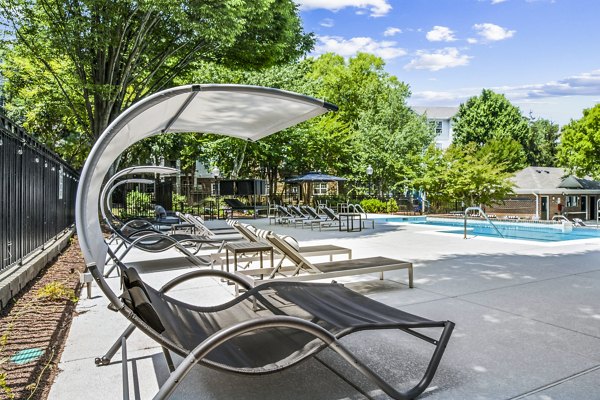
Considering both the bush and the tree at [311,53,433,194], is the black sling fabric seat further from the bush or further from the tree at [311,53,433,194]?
the tree at [311,53,433,194]

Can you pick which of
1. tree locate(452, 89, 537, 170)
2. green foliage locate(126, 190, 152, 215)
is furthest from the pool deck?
tree locate(452, 89, 537, 170)

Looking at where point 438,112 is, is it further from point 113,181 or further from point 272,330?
point 272,330

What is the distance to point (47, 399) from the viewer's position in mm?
2869

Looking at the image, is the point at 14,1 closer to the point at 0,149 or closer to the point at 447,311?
the point at 0,149

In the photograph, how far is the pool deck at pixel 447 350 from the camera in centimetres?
299

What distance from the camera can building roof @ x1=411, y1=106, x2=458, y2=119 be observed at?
52.1 metres

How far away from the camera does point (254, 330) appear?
253 cm

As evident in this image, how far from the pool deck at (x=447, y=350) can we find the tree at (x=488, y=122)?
41.2 m

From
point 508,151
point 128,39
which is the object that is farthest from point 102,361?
point 508,151

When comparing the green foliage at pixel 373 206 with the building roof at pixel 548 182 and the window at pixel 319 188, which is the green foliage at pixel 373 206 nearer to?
the window at pixel 319 188

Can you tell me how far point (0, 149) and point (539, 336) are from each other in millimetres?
6210

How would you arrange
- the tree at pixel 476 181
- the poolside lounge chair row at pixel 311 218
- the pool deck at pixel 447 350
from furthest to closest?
the tree at pixel 476 181, the poolside lounge chair row at pixel 311 218, the pool deck at pixel 447 350

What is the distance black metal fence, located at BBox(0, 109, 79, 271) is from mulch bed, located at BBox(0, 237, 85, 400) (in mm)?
577

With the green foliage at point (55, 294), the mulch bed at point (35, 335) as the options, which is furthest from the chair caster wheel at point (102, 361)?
the green foliage at point (55, 294)
